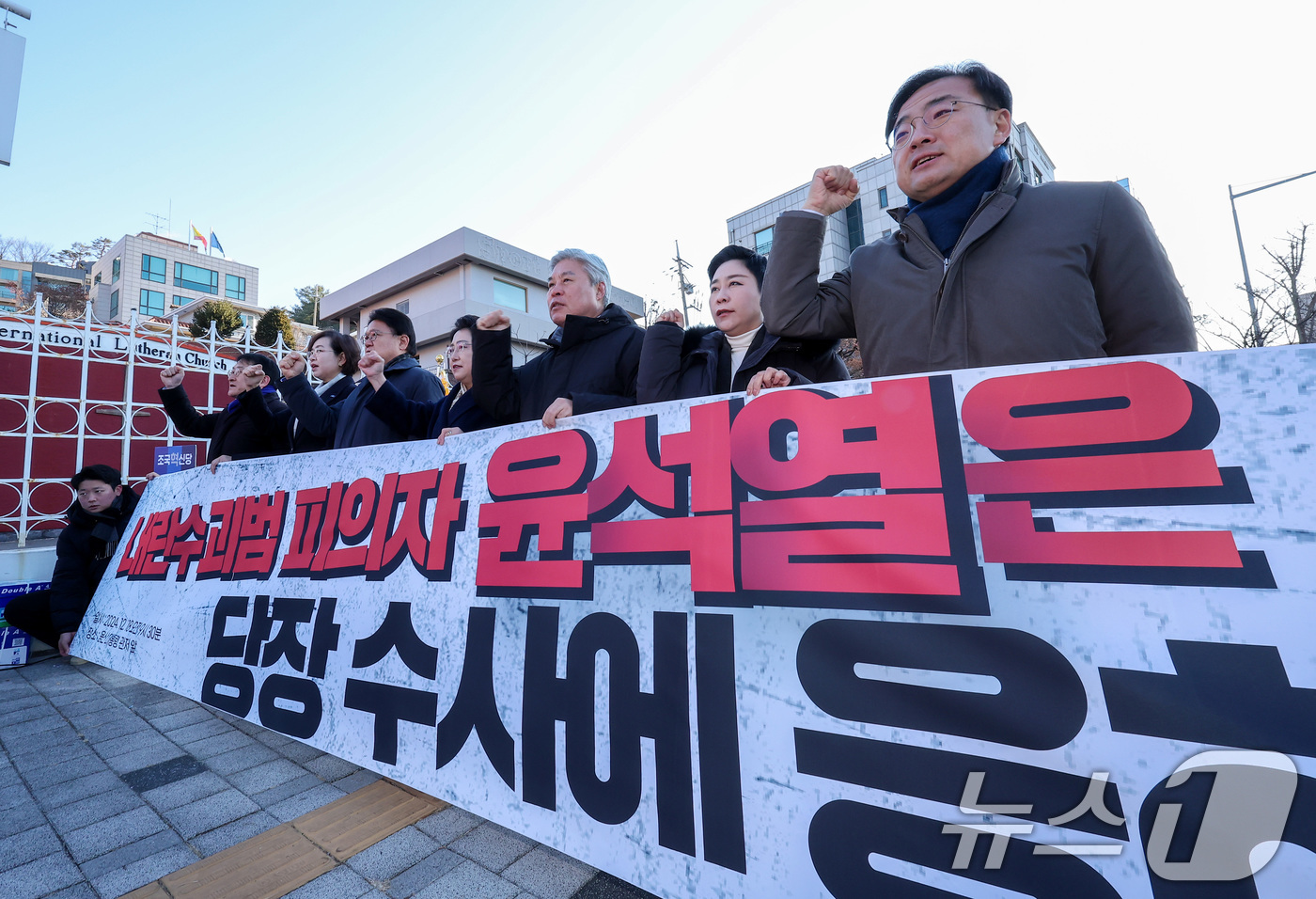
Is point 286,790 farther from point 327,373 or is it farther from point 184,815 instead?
point 327,373

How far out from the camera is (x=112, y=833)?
6.00 feet

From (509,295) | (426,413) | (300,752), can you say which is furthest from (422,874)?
(509,295)

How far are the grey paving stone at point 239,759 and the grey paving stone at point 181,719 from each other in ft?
1.71

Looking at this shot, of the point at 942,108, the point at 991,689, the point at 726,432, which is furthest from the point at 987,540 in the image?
the point at 942,108

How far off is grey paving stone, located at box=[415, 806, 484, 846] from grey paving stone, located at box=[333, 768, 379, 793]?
16.5 inches

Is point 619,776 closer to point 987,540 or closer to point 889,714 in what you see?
point 889,714

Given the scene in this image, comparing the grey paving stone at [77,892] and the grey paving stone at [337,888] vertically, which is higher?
the grey paving stone at [77,892]

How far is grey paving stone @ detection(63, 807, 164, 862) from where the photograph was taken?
1741 millimetres

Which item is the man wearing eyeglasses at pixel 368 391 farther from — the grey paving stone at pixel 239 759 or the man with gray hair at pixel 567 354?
the grey paving stone at pixel 239 759

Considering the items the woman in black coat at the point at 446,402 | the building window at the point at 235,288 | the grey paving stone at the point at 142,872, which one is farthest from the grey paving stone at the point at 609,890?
the building window at the point at 235,288

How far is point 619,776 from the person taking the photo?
1520 mm

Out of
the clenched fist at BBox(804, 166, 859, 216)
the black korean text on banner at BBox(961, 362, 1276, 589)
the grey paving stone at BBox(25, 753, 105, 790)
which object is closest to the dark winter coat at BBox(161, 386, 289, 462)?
the grey paving stone at BBox(25, 753, 105, 790)

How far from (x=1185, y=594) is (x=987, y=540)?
342 millimetres

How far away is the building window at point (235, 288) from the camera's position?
40.6 metres
